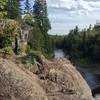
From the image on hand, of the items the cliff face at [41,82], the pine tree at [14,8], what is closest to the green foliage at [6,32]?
the cliff face at [41,82]

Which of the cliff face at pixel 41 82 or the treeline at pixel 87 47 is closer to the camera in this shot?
the cliff face at pixel 41 82

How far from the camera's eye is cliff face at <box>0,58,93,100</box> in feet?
55.0

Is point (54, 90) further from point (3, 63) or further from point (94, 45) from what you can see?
point (94, 45)

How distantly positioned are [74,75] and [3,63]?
4.21 m

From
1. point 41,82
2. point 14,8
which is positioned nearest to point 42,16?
point 14,8

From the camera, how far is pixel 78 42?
5738 inches

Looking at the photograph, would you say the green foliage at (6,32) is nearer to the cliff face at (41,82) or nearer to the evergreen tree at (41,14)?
the cliff face at (41,82)

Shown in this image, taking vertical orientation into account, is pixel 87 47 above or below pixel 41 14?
below

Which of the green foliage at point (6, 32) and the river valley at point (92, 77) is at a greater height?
the green foliage at point (6, 32)

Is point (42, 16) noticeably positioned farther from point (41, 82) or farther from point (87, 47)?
point (41, 82)

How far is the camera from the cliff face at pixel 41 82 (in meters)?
16.8

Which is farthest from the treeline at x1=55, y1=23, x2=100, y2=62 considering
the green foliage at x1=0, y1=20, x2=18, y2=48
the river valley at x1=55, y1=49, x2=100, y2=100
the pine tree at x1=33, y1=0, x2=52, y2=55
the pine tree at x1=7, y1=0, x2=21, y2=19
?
the green foliage at x1=0, y1=20, x2=18, y2=48

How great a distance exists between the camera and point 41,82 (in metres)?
18.6

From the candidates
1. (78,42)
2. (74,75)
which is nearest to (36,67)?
(74,75)
